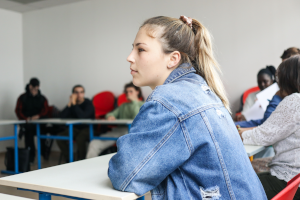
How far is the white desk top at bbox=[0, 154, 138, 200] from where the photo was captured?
2.79 ft

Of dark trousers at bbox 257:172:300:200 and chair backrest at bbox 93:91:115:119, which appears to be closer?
dark trousers at bbox 257:172:300:200

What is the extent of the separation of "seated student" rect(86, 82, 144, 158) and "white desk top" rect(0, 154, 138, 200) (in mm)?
2790

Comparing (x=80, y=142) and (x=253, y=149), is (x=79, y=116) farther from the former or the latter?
(x=253, y=149)

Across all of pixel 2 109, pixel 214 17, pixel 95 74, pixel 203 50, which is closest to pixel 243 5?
pixel 214 17

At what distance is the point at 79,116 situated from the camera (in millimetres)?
4441

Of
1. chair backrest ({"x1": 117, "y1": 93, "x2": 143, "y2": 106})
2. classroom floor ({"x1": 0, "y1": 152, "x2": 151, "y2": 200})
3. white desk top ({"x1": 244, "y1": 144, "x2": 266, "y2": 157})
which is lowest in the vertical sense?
classroom floor ({"x1": 0, "y1": 152, "x2": 151, "y2": 200})

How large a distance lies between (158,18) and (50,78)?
5.25 meters

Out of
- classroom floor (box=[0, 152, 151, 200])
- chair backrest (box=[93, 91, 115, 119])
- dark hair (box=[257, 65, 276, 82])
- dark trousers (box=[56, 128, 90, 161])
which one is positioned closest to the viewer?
classroom floor (box=[0, 152, 151, 200])

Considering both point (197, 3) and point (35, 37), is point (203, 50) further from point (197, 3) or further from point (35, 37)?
point (35, 37)

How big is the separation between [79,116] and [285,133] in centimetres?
341

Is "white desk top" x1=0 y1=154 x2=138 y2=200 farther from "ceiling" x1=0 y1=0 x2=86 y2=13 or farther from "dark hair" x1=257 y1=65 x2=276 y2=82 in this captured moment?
"ceiling" x1=0 y1=0 x2=86 y2=13

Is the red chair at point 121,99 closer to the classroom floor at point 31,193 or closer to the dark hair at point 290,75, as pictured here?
the classroom floor at point 31,193

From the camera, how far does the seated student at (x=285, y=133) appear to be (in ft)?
4.82

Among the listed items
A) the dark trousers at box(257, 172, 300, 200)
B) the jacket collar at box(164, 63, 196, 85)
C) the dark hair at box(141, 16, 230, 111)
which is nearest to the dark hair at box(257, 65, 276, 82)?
the dark trousers at box(257, 172, 300, 200)
